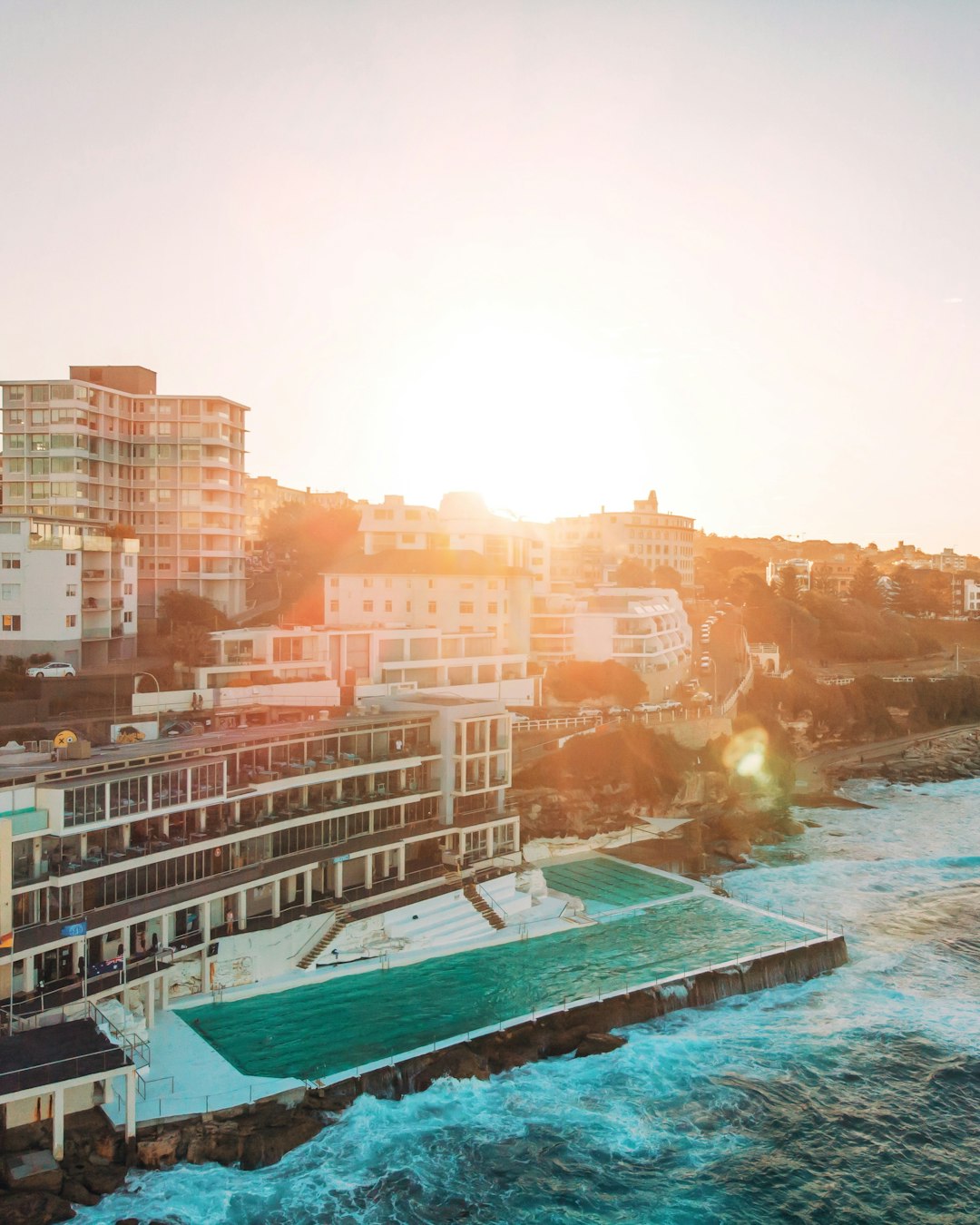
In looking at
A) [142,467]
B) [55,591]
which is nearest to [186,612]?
[55,591]

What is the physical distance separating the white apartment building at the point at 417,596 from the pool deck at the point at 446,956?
651 inches

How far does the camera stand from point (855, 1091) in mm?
23234

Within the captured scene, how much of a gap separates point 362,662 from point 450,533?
1686 cm

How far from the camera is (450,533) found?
59531 millimetres

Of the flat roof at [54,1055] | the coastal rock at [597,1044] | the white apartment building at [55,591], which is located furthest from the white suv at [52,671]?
the coastal rock at [597,1044]

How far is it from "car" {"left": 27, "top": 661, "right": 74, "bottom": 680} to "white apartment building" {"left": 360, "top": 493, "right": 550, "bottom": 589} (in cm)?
2040

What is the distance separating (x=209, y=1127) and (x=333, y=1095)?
264cm

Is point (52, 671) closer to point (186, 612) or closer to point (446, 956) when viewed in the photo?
point (186, 612)

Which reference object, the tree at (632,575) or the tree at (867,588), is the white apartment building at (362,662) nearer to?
the tree at (632,575)

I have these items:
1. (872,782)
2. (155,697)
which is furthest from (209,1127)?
(872,782)

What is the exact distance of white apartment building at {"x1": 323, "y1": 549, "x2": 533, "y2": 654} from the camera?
2055 inches

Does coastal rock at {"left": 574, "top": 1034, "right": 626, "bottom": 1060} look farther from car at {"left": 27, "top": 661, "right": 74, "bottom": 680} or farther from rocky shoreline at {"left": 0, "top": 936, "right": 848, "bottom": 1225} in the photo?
car at {"left": 27, "top": 661, "right": 74, "bottom": 680}

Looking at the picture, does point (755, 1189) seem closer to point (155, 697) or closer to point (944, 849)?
point (155, 697)

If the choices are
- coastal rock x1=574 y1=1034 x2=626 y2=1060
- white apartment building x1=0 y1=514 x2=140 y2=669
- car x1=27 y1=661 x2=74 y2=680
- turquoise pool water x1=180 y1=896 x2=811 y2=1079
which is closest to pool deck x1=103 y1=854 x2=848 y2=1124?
turquoise pool water x1=180 y1=896 x2=811 y2=1079
